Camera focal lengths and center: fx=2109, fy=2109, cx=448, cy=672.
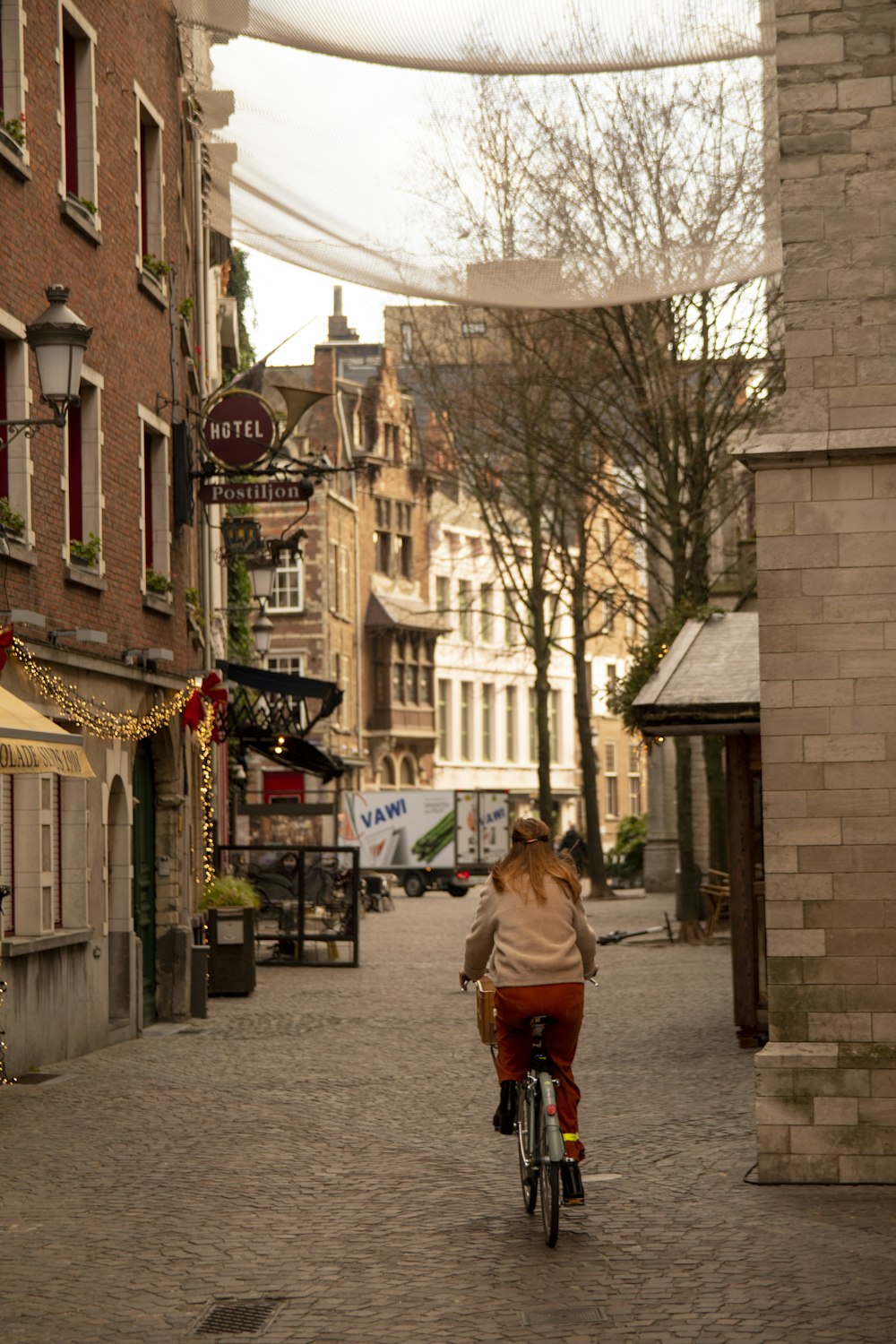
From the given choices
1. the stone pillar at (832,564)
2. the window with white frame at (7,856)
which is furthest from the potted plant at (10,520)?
the stone pillar at (832,564)

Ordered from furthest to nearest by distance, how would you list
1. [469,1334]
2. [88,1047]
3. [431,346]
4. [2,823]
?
[431,346] < [88,1047] < [2,823] < [469,1334]

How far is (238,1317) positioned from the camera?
7148 mm

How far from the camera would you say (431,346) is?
128 ft

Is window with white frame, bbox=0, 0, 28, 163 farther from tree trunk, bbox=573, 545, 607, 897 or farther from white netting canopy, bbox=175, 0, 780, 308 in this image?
tree trunk, bbox=573, 545, 607, 897

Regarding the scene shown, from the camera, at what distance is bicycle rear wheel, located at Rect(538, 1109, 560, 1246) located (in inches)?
319

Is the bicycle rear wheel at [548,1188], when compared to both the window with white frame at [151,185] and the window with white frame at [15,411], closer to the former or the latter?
the window with white frame at [15,411]

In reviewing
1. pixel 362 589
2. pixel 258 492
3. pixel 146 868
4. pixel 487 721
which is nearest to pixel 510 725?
pixel 487 721

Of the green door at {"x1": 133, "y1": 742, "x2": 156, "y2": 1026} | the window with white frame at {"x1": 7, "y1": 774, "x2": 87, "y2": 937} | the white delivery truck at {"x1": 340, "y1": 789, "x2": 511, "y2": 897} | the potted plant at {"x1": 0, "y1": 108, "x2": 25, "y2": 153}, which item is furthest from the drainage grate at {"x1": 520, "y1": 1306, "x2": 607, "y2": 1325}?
the white delivery truck at {"x1": 340, "y1": 789, "x2": 511, "y2": 897}

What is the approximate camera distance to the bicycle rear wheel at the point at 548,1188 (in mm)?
8109

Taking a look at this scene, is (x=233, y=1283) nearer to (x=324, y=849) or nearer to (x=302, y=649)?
(x=324, y=849)

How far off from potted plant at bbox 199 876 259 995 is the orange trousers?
1332 cm

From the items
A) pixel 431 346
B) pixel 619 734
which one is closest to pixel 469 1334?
pixel 431 346

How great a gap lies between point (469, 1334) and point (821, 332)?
546 cm

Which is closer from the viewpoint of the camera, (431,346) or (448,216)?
(448,216)
